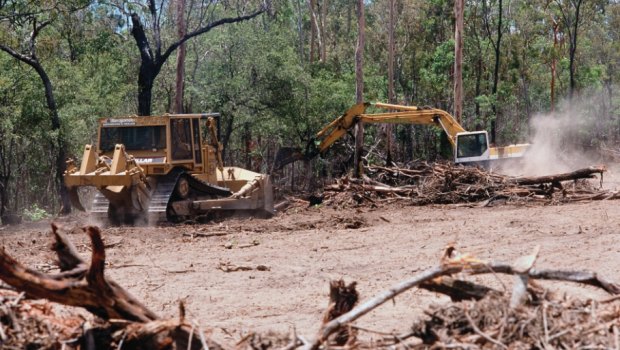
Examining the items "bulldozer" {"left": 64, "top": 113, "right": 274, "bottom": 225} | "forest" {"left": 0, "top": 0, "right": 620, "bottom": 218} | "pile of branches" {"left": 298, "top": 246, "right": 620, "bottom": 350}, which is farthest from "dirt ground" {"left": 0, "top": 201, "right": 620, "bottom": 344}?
"forest" {"left": 0, "top": 0, "right": 620, "bottom": 218}

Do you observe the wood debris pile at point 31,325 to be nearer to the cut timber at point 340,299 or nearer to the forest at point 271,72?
the cut timber at point 340,299

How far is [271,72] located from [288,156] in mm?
5745

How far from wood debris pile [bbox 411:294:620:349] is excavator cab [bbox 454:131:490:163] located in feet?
69.0

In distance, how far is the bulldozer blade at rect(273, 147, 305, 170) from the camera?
94.4ft

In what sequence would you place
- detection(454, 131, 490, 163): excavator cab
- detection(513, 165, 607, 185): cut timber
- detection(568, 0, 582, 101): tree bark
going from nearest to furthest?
detection(513, 165, 607, 185): cut timber
detection(454, 131, 490, 163): excavator cab
detection(568, 0, 582, 101): tree bark

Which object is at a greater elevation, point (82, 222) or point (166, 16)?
point (166, 16)

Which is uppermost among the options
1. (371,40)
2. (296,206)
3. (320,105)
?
(371,40)

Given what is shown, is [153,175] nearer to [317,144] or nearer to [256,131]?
[317,144]

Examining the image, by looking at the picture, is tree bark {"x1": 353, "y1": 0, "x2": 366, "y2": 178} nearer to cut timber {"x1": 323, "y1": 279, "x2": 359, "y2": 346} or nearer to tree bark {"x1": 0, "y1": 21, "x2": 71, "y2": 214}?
tree bark {"x1": 0, "y1": 21, "x2": 71, "y2": 214}

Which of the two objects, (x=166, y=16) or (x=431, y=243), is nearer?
(x=431, y=243)

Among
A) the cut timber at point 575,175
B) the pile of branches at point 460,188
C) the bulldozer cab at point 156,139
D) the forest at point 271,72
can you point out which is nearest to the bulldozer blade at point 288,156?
the pile of branches at point 460,188

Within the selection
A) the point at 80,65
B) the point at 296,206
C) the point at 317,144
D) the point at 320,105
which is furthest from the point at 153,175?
the point at 320,105

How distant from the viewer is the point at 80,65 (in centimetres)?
3216

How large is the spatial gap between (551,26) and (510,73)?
5.07m
